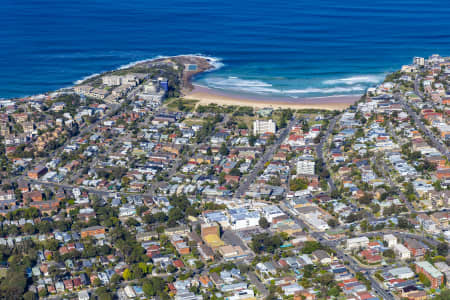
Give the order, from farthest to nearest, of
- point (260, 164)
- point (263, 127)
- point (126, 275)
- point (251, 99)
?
point (251, 99) → point (263, 127) → point (260, 164) → point (126, 275)

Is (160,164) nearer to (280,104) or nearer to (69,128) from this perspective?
(69,128)

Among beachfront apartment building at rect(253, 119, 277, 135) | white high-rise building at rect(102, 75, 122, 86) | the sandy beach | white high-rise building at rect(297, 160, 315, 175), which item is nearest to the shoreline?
the sandy beach

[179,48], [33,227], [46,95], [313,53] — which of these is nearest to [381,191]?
[33,227]

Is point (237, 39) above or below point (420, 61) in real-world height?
above

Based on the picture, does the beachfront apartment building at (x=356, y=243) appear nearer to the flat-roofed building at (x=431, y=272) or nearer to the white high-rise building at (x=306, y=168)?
the flat-roofed building at (x=431, y=272)

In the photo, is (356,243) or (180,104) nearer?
(356,243)

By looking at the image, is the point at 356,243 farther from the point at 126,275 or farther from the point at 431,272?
the point at 126,275

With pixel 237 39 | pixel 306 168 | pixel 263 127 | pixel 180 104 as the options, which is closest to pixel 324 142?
pixel 263 127
